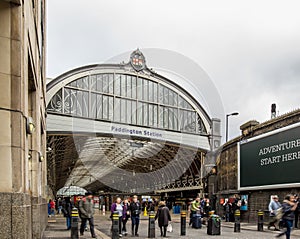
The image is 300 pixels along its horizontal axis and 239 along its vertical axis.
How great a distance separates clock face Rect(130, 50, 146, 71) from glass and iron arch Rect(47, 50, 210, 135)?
56 cm

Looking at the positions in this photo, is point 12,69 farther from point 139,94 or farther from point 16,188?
point 139,94

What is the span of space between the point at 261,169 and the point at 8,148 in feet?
59.1

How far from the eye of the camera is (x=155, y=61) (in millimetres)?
46125

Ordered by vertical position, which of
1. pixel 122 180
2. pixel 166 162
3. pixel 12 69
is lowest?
pixel 122 180

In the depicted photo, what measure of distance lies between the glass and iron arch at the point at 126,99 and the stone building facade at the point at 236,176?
1283 centimetres

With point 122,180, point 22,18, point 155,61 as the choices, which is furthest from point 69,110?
point 122,180

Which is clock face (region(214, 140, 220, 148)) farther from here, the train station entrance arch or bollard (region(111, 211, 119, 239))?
bollard (region(111, 211, 119, 239))

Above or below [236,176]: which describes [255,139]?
above

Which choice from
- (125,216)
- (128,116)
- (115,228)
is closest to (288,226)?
(115,228)

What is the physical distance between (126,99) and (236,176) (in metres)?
18.8

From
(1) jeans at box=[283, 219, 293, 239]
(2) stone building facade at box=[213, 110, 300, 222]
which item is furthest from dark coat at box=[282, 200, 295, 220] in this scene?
(2) stone building facade at box=[213, 110, 300, 222]

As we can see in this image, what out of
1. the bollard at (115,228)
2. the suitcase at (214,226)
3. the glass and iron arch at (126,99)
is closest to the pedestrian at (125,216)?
the bollard at (115,228)

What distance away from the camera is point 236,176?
2823 cm

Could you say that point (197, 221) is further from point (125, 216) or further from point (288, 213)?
point (288, 213)
